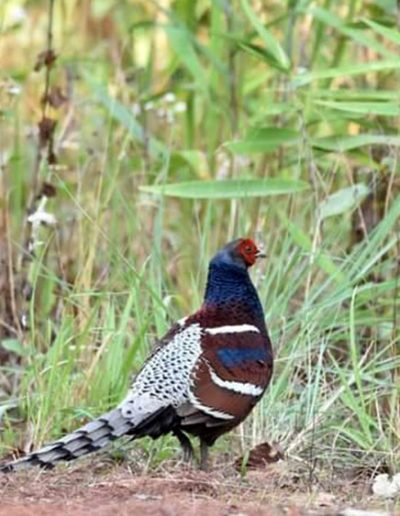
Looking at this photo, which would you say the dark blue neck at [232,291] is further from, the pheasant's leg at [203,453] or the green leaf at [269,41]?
the green leaf at [269,41]

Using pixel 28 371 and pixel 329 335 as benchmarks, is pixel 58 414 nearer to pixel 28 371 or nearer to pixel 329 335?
pixel 28 371

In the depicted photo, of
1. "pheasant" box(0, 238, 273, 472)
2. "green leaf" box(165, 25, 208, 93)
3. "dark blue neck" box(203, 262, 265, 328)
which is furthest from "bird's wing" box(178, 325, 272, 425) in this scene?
"green leaf" box(165, 25, 208, 93)

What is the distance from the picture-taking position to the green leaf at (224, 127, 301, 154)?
600 cm

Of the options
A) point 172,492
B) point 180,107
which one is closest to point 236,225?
point 180,107

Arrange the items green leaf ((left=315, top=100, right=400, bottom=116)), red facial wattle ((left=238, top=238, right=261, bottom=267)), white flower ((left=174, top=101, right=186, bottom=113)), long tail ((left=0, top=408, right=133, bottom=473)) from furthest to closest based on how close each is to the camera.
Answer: white flower ((left=174, top=101, right=186, bottom=113))
green leaf ((left=315, top=100, right=400, bottom=116))
red facial wattle ((left=238, top=238, right=261, bottom=267))
long tail ((left=0, top=408, right=133, bottom=473))

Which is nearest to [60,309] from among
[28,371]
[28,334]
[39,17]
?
[28,334]

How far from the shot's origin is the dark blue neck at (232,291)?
5.04 m

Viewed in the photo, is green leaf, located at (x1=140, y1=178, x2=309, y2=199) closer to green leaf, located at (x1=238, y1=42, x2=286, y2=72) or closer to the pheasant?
green leaf, located at (x1=238, y1=42, x2=286, y2=72)

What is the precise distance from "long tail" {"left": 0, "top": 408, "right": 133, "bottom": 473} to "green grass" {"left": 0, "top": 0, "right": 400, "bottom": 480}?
0.42 meters

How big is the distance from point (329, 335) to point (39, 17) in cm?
423

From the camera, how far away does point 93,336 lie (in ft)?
18.4

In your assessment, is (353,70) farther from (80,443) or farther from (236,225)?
(80,443)

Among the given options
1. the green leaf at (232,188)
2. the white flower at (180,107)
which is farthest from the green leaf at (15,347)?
the white flower at (180,107)

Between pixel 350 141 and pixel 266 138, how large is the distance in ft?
1.07
